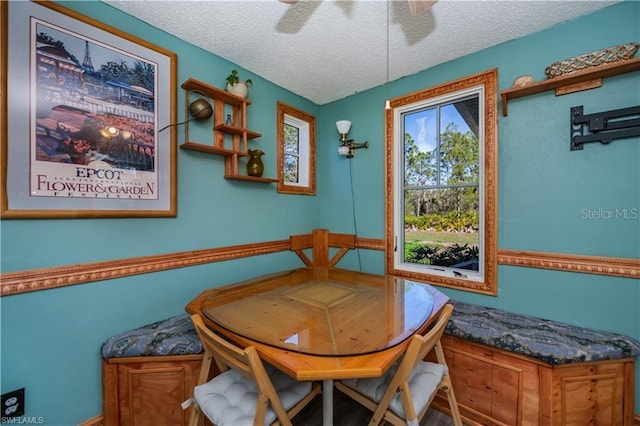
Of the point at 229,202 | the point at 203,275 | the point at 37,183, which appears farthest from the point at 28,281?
the point at 229,202

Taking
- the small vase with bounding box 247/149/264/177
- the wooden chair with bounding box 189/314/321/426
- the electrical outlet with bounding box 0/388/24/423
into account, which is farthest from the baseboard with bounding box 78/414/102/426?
the small vase with bounding box 247/149/264/177

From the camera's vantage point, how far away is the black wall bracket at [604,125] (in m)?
1.46

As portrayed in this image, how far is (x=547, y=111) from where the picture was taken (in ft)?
5.62

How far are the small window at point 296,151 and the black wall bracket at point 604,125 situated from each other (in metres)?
Result: 2.17

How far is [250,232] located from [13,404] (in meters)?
1.57

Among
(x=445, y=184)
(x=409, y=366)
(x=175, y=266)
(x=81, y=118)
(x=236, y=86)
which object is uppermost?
(x=236, y=86)

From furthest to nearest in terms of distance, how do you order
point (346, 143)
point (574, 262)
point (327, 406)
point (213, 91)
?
point (346, 143) → point (213, 91) → point (574, 262) → point (327, 406)

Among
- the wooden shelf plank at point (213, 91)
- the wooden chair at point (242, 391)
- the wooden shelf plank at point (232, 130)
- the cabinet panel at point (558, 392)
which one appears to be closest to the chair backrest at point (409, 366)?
the wooden chair at point (242, 391)

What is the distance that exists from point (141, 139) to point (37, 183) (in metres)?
0.55

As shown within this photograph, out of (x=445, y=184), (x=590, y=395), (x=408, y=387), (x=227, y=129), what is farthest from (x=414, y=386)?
(x=227, y=129)

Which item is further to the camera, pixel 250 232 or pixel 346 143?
pixel 346 143

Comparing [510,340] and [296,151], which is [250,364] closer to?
[510,340]

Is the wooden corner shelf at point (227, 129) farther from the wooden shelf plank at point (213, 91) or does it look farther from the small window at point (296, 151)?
the small window at point (296, 151)

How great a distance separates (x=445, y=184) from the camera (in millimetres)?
2217
